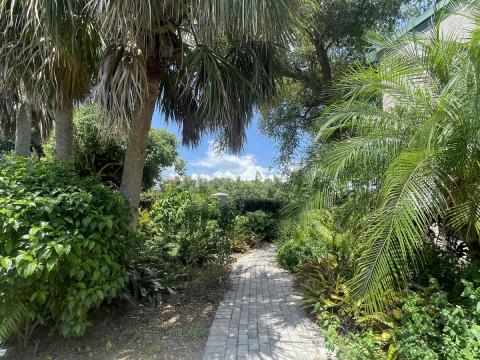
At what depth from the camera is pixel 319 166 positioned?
12.5ft

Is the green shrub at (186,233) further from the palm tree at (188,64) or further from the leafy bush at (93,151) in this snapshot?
the leafy bush at (93,151)

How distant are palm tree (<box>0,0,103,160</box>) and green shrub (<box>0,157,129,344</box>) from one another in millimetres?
1435

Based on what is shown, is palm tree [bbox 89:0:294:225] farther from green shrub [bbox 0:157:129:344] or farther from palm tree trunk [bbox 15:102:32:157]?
palm tree trunk [bbox 15:102:32:157]

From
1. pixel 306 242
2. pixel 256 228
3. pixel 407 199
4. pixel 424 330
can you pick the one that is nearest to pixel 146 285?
pixel 306 242

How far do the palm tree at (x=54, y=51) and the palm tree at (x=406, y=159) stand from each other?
361 cm

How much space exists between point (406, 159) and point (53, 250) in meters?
3.48

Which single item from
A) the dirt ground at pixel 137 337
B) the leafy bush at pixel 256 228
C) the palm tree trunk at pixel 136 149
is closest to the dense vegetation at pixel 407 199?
the dirt ground at pixel 137 337

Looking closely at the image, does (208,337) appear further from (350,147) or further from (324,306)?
(350,147)

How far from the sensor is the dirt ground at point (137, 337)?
11.3 ft

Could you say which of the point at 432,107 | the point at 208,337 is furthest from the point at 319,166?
the point at 208,337

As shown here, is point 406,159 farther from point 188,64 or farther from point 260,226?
point 260,226

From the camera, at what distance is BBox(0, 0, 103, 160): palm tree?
3914 millimetres

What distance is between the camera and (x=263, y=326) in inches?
165

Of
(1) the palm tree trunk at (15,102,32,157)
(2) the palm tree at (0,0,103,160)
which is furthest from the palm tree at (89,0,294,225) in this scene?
(1) the palm tree trunk at (15,102,32,157)
